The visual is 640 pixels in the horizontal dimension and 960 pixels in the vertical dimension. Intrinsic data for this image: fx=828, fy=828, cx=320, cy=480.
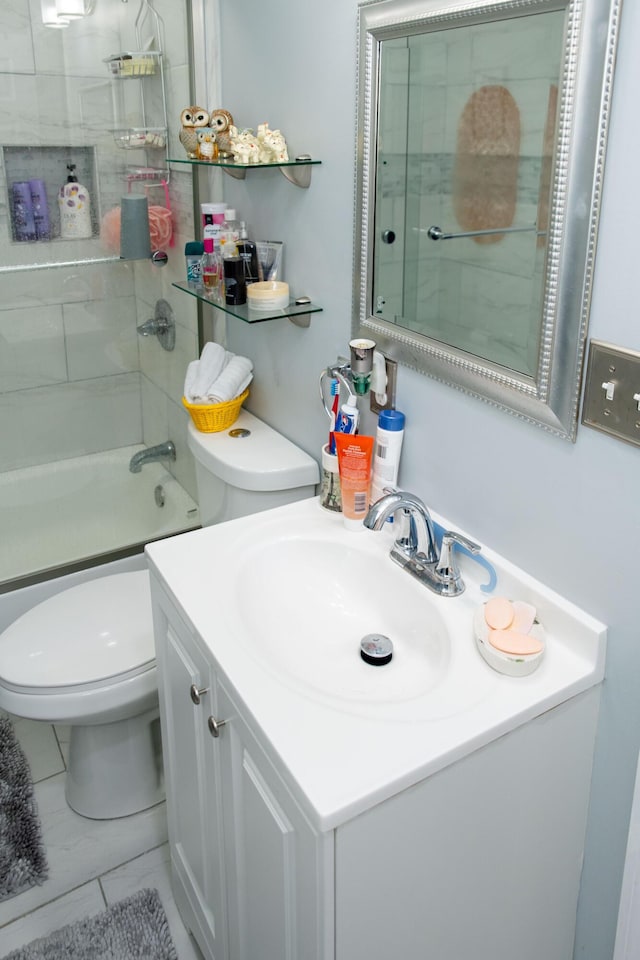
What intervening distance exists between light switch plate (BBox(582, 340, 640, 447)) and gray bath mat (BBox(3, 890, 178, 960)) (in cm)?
140

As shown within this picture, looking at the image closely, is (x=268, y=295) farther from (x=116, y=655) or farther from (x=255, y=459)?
(x=116, y=655)

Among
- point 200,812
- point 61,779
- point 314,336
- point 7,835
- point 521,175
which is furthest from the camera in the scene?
point 61,779

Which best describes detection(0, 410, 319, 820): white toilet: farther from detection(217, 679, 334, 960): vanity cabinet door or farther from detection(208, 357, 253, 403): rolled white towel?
detection(217, 679, 334, 960): vanity cabinet door

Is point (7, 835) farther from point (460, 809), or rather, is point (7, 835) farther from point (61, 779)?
point (460, 809)

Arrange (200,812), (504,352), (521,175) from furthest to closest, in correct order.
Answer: (200,812) < (504,352) < (521,175)

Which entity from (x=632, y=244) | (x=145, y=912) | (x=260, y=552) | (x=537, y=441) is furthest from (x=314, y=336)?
(x=145, y=912)

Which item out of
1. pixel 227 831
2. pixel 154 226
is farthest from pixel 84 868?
pixel 154 226

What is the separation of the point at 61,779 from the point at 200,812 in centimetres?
82

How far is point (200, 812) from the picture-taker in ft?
4.92

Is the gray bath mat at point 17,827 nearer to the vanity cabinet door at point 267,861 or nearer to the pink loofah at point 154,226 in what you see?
the vanity cabinet door at point 267,861

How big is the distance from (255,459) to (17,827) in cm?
107

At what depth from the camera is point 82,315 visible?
251 cm

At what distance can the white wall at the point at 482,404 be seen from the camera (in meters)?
1.09

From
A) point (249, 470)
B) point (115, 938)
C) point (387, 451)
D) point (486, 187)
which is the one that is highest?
point (486, 187)
